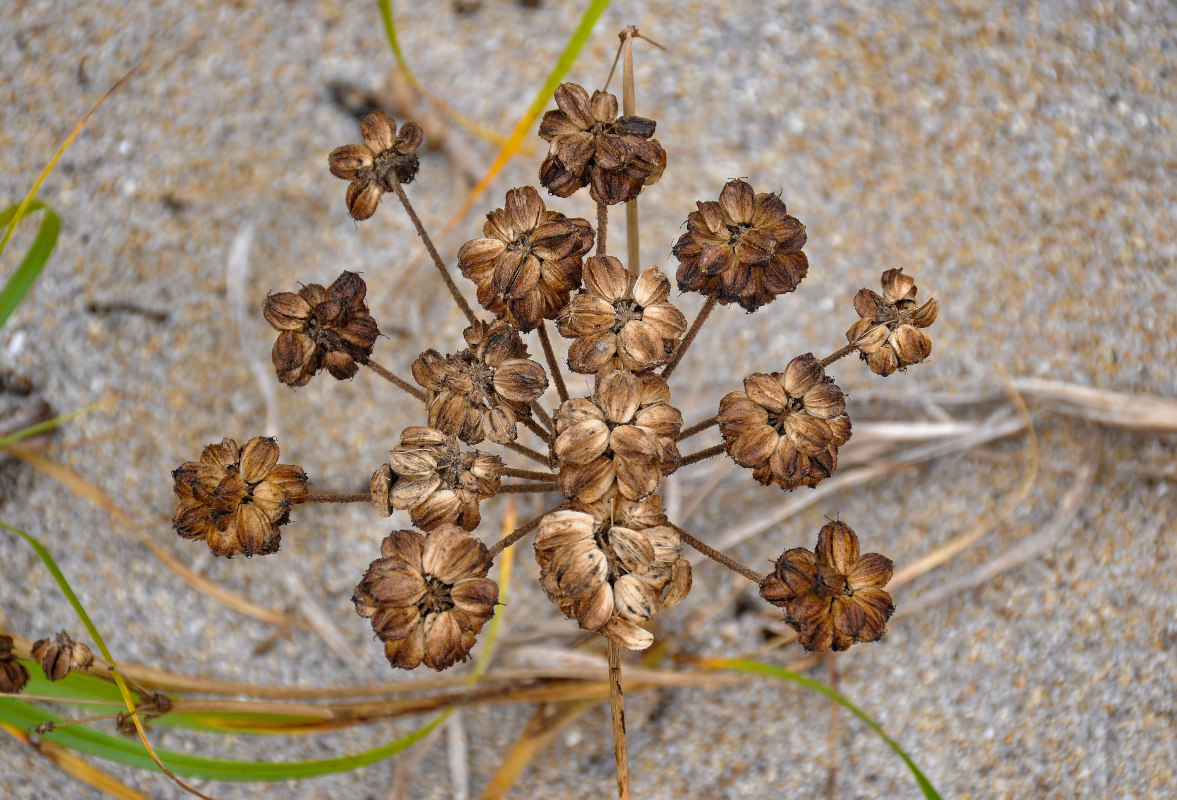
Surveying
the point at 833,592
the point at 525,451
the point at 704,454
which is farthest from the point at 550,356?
the point at 833,592

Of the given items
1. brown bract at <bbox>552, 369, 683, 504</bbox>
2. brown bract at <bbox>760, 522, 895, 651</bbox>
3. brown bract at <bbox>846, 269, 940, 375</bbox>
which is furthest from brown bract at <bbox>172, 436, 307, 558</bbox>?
brown bract at <bbox>846, 269, 940, 375</bbox>

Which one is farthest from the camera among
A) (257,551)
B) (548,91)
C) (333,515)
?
(333,515)

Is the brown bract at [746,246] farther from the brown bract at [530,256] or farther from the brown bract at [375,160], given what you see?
the brown bract at [375,160]

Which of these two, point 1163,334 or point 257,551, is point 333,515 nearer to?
point 257,551

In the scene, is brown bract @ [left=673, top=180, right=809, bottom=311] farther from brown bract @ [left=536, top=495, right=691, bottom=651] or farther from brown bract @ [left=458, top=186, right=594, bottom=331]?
brown bract @ [left=536, top=495, right=691, bottom=651]

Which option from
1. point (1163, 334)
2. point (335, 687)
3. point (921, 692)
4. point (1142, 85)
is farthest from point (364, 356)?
point (1142, 85)

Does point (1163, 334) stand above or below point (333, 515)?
above

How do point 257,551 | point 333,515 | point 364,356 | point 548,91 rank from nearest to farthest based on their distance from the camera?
point 257,551
point 364,356
point 548,91
point 333,515
